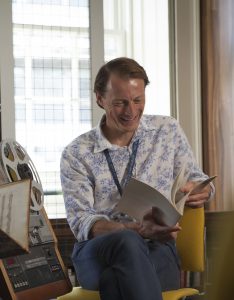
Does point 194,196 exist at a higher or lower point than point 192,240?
higher

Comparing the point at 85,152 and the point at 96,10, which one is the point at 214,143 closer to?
the point at 96,10

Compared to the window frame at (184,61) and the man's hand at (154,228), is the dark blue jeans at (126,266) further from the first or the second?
the window frame at (184,61)

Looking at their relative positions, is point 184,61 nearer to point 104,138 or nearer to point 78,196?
point 104,138

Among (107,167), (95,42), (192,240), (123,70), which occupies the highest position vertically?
(95,42)

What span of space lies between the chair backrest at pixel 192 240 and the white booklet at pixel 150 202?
98 millimetres

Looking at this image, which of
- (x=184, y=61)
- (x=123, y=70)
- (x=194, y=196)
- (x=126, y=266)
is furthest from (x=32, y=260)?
(x=184, y=61)

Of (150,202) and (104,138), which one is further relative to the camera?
(104,138)

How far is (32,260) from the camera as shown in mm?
2004

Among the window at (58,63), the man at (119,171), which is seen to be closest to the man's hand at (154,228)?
the man at (119,171)

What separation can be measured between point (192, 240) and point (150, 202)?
0.31m

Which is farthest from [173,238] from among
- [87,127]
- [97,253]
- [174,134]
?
[87,127]

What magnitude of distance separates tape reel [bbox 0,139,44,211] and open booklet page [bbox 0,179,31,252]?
2.36 ft

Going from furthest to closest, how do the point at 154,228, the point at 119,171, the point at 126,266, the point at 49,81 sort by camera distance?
the point at 49,81, the point at 119,171, the point at 154,228, the point at 126,266

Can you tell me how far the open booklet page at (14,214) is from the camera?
112 cm
